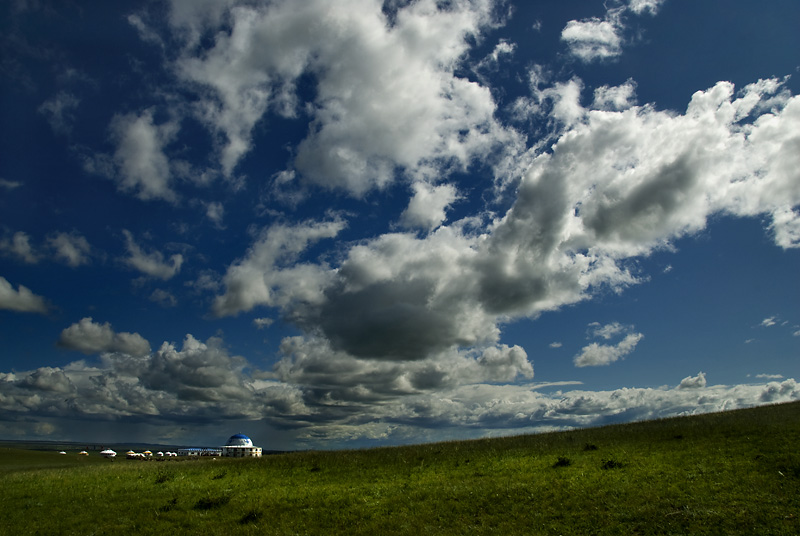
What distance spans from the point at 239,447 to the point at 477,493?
15285 cm

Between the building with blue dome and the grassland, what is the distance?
396ft

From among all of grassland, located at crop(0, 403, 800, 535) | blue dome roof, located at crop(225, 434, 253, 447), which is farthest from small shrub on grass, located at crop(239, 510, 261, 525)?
blue dome roof, located at crop(225, 434, 253, 447)

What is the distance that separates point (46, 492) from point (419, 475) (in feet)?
102

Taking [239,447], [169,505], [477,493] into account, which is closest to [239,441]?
[239,447]

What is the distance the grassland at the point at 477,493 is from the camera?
78.0 ft

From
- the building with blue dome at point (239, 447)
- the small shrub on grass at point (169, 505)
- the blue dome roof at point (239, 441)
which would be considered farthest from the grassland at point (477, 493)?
the blue dome roof at point (239, 441)

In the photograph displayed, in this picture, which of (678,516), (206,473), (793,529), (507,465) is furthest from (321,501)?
(793,529)

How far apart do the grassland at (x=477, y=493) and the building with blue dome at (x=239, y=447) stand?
12073cm

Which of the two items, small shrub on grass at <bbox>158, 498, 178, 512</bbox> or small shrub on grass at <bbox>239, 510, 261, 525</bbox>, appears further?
small shrub on grass at <bbox>158, 498, 178, 512</bbox>

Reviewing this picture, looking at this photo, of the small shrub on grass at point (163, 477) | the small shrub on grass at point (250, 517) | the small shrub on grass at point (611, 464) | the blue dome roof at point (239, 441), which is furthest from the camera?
the blue dome roof at point (239, 441)

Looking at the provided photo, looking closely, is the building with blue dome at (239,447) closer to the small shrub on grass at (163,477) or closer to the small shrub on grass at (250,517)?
the small shrub on grass at (163,477)

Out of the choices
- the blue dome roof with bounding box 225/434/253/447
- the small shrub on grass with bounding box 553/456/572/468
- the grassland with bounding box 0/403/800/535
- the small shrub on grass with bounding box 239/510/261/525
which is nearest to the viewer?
the grassland with bounding box 0/403/800/535

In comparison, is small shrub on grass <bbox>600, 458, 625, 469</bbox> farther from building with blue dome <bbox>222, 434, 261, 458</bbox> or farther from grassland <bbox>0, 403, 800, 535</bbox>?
building with blue dome <bbox>222, 434, 261, 458</bbox>

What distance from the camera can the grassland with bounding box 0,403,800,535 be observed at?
2378 cm
